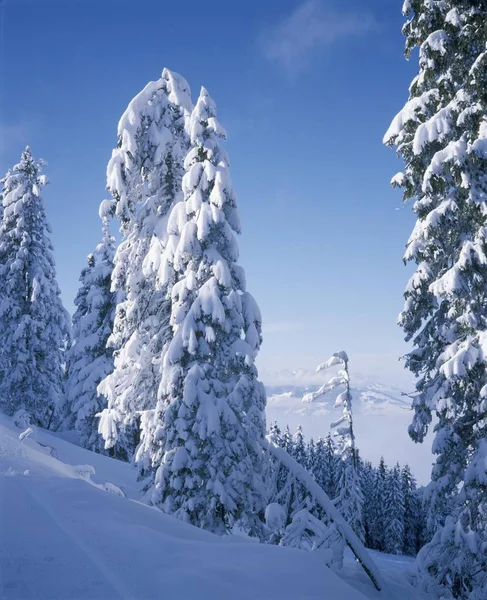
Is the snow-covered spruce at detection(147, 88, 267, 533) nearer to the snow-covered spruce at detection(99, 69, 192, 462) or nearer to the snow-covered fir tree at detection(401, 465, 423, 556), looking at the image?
the snow-covered spruce at detection(99, 69, 192, 462)

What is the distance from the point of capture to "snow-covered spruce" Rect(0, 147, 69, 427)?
21078 millimetres

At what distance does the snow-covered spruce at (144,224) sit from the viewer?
1280 centimetres

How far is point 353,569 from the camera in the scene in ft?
27.7

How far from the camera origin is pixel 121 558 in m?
5.29

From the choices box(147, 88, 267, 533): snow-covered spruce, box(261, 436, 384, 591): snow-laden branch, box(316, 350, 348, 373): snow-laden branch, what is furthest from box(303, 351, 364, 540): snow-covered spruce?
box(261, 436, 384, 591): snow-laden branch

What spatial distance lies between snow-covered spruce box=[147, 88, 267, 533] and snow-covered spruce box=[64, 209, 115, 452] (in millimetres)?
12707

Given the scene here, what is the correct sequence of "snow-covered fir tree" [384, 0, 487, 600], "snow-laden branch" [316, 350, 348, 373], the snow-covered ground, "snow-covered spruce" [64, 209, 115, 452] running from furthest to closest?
1. "snow-covered spruce" [64, 209, 115, 452]
2. "snow-laden branch" [316, 350, 348, 373]
3. "snow-covered fir tree" [384, 0, 487, 600]
4. the snow-covered ground

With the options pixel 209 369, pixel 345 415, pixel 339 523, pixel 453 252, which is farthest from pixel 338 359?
pixel 339 523

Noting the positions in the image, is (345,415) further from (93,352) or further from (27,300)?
(27,300)

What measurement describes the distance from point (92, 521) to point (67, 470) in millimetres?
4733

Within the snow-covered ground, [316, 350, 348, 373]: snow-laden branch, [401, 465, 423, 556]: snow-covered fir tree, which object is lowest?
[401, 465, 423, 556]: snow-covered fir tree

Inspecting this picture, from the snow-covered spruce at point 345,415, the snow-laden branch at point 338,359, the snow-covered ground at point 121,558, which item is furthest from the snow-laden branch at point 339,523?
the snow-laden branch at point 338,359

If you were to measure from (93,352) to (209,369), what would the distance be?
1533 cm

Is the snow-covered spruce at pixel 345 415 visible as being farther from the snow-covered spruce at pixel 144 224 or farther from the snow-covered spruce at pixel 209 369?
the snow-covered spruce at pixel 144 224
